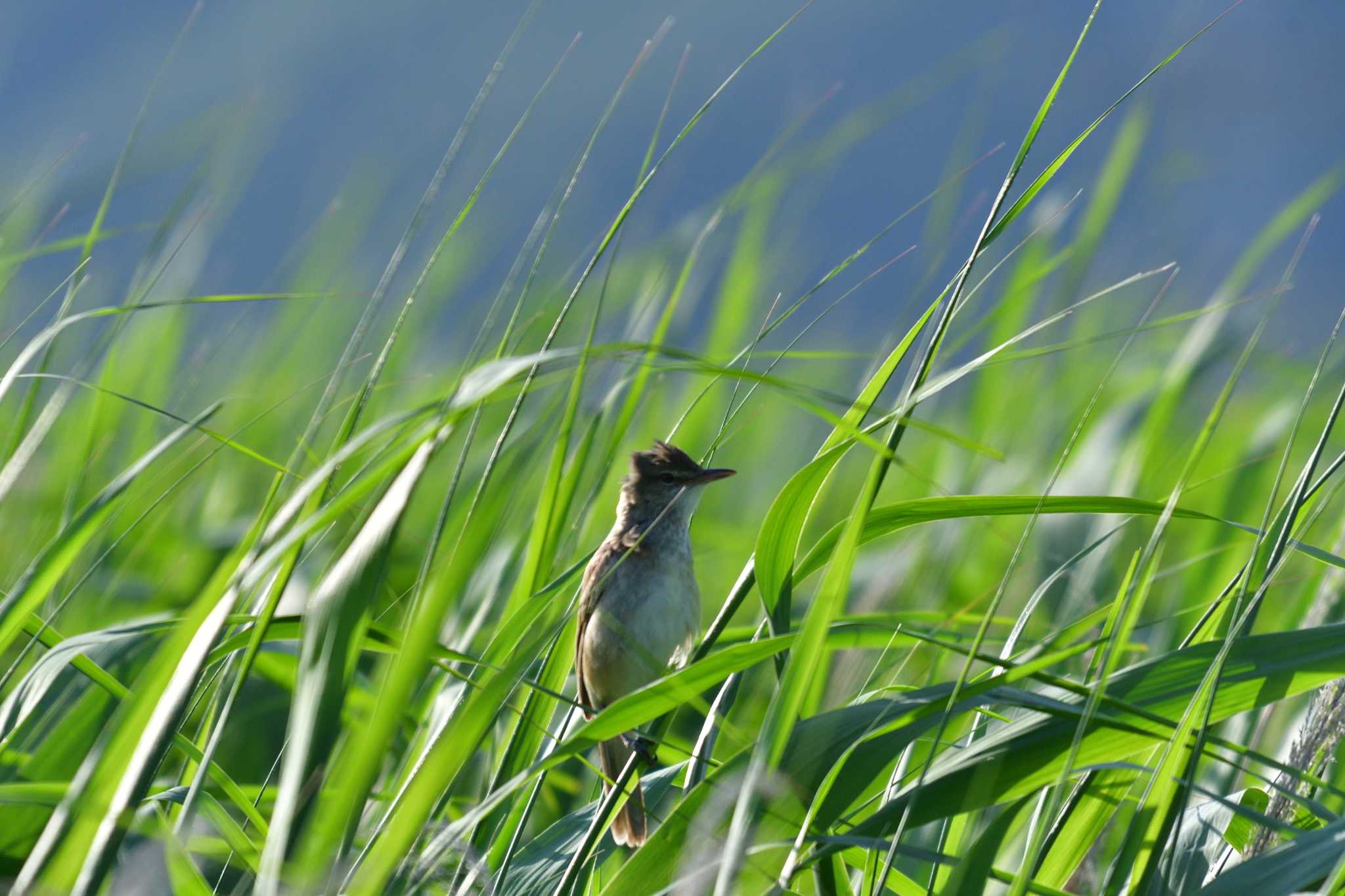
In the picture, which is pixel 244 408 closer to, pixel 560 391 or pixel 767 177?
pixel 767 177

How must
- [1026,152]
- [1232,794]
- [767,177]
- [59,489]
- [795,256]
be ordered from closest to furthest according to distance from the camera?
[1026,152], [1232,794], [767,177], [59,489], [795,256]

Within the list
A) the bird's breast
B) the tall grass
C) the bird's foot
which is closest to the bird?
the bird's breast

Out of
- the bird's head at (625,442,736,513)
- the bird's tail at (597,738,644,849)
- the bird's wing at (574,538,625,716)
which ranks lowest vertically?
the bird's tail at (597,738,644,849)

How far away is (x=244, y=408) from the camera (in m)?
4.55

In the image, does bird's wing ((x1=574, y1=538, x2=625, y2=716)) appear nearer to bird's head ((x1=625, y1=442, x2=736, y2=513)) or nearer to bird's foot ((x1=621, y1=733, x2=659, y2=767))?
bird's head ((x1=625, y1=442, x2=736, y2=513))

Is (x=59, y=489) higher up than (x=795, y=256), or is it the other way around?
(x=795, y=256)

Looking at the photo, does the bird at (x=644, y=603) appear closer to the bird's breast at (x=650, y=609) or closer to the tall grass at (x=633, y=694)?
the bird's breast at (x=650, y=609)

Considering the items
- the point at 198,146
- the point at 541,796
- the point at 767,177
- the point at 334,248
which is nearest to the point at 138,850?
the point at 541,796

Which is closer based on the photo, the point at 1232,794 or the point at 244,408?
the point at 1232,794

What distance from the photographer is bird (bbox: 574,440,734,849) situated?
2.56m

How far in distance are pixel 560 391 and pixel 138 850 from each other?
112cm

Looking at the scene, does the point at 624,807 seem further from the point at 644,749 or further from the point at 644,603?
the point at 644,603

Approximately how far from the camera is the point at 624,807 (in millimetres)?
1956

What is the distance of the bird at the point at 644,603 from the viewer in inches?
101
